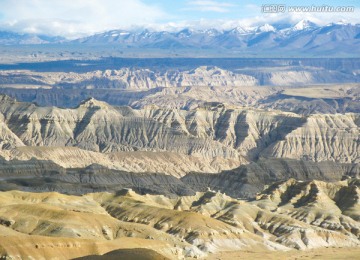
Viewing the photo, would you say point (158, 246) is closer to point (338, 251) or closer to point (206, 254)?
point (206, 254)

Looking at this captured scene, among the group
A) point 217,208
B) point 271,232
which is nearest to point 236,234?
point 271,232

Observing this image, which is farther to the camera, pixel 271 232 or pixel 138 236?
pixel 271 232

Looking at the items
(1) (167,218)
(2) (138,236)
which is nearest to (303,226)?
(1) (167,218)

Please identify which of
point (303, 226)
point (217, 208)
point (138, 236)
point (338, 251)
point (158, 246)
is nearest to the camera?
point (158, 246)

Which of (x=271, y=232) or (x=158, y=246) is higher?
(x=158, y=246)

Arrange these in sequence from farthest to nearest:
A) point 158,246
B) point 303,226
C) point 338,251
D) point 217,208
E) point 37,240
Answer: point 217,208 → point 303,226 → point 338,251 → point 158,246 → point 37,240

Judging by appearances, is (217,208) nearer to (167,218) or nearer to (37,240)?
(167,218)
